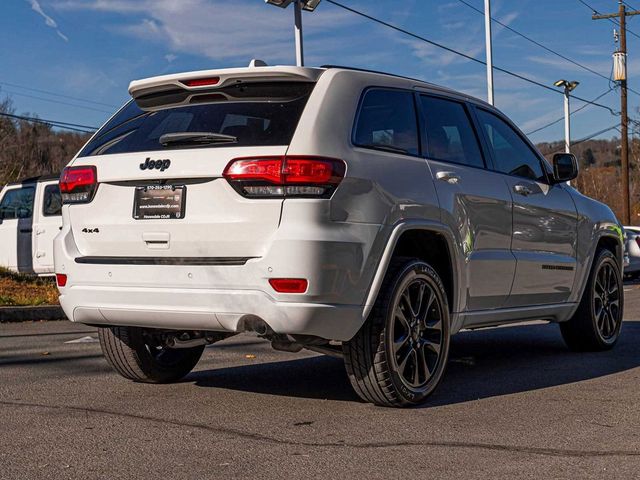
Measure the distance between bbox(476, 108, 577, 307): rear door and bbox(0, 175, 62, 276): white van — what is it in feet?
35.8

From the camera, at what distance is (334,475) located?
380 centimetres

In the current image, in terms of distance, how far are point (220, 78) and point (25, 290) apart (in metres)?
10.4

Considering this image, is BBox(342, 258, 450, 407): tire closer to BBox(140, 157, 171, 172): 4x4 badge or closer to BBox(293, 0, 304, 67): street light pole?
BBox(140, 157, 171, 172): 4x4 badge

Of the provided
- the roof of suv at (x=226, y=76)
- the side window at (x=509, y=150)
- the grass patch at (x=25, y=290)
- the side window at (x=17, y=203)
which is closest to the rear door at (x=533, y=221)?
the side window at (x=509, y=150)

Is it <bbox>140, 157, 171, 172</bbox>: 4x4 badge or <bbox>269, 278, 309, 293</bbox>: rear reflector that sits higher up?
<bbox>140, 157, 171, 172</bbox>: 4x4 badge

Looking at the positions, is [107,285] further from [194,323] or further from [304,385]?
[304,385]

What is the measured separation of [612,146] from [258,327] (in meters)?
56.3

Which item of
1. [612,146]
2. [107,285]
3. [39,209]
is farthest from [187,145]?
[612,146]

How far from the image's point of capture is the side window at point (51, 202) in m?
16.5

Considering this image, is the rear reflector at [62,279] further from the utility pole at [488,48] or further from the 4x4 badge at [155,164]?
the utility pole at [488,48]

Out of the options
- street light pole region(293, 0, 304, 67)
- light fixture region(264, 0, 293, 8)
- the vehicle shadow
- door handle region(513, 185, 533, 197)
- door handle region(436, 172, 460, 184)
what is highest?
light fixture region(264, 0, 293, 8)

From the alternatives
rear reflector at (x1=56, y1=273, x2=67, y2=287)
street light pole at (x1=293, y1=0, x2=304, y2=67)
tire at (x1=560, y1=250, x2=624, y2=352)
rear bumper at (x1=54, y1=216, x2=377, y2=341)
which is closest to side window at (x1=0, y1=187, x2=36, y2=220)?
street light pole at (x1=293, y1=0, x2=304, y2=67)

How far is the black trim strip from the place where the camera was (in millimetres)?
4809

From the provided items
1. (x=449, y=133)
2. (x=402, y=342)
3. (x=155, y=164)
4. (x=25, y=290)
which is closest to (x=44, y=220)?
(x=25, y=290)
